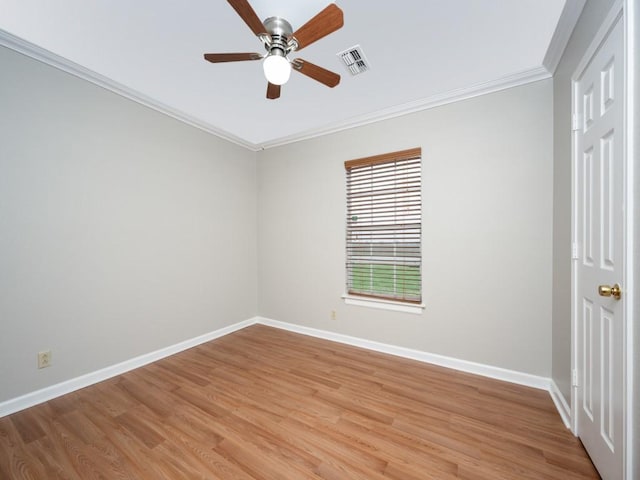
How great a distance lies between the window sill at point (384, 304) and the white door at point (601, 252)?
4.12 ft

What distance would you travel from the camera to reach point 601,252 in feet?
4.36

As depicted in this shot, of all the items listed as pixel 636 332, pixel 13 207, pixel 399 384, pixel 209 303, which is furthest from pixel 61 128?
pixel 636 332

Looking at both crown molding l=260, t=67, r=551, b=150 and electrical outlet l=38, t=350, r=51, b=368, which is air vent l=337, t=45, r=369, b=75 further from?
Result: electrical outlet l=38, t=350, r=51, b=368

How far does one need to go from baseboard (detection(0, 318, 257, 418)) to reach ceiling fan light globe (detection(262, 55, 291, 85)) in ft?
9.51

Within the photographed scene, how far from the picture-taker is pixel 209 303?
10.8 ft

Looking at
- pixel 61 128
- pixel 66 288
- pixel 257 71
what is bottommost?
pixel 66 288

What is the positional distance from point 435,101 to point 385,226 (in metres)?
1.37

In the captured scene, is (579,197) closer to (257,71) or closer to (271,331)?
(257,71)

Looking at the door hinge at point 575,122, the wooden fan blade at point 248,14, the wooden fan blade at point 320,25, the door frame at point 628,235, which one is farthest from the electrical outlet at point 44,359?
the door hinge at point 575,122

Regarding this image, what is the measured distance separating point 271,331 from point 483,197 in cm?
305

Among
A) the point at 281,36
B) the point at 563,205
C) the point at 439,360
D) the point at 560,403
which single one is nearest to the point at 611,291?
the point at 563,205

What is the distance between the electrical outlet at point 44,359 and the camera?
2.00 meters

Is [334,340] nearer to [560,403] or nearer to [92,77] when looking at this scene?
[560,403]

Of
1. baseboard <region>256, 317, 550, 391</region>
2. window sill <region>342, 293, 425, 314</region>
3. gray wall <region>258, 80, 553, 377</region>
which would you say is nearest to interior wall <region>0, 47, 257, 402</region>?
baseboard <region>256, 317, 550, 391</region>
